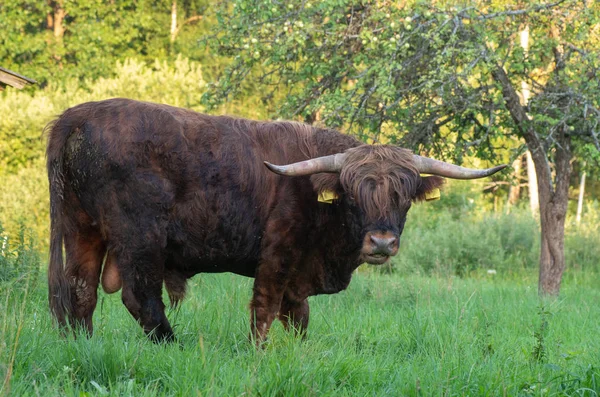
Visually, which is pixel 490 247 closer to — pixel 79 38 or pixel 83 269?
pixel 83 269

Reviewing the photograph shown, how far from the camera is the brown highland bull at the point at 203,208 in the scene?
6188 mm

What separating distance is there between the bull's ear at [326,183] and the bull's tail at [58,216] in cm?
185

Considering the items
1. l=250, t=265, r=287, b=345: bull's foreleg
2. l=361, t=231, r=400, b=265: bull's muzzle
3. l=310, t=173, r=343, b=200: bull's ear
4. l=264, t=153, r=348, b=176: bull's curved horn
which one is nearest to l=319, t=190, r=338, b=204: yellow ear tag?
l=310, t=173, r=343, b=200: bull's ear

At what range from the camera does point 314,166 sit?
6.45 meters

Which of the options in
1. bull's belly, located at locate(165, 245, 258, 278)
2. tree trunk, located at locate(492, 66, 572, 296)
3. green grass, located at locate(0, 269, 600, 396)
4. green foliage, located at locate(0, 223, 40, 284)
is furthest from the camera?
tree trunk, located at locate(492, 66, 572, 296)

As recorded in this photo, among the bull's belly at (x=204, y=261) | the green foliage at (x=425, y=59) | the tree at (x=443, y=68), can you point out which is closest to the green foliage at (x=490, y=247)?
the tree at (x=443, y=68)

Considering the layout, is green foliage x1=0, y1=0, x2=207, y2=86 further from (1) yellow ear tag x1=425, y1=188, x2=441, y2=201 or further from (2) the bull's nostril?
(2) the bull's nostril

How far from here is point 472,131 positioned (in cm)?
1184

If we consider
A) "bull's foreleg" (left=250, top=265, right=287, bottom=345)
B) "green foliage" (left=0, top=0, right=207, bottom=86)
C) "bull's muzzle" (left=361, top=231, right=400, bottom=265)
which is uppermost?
"green foliage" (left=0, top=0, right=207, bottom=86)

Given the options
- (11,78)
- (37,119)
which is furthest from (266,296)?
(37,119)

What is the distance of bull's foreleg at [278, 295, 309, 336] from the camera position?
6.77 metres

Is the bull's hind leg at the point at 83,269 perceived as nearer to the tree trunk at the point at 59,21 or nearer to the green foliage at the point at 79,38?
the green foliage at the point at 79,38

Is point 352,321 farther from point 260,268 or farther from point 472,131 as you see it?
point 472,131

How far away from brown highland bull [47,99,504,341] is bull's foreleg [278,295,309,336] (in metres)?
0.01
